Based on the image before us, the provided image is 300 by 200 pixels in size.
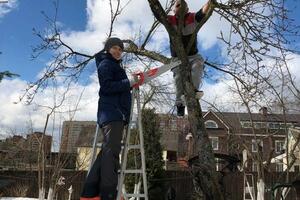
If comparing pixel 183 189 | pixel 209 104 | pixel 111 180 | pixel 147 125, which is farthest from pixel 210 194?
pixel 183 189

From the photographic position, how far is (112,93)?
4.25 meters

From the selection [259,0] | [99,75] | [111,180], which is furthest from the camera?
[259,0]

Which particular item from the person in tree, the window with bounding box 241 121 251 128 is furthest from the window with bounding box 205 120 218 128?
the person in tree

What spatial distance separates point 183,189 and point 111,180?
63.6 feet

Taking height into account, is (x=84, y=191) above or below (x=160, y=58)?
below

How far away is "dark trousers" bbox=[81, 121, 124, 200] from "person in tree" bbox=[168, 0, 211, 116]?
4.40 ft

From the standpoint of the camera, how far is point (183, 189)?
22.9m

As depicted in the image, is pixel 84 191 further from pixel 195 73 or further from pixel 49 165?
pixel 49 165

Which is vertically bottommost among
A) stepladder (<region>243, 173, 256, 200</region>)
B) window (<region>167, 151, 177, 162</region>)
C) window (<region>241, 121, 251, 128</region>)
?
stepladder (<region>243, 173, 256, 200</region>)

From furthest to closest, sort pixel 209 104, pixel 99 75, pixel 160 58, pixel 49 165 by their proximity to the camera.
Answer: pixel 49 165, pixel 209 104, pixel 160 58, pixel 99 75

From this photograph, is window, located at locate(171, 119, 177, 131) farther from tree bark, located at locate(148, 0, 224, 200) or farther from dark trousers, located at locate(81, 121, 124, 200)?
dark trousers, located at locate(81, 121, 124, 200)

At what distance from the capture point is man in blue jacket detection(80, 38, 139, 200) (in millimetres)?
4039

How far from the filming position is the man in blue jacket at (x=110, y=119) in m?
4.04

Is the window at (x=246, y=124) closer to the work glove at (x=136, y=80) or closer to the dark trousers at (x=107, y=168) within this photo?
the work glove at (x=136, y=80)
